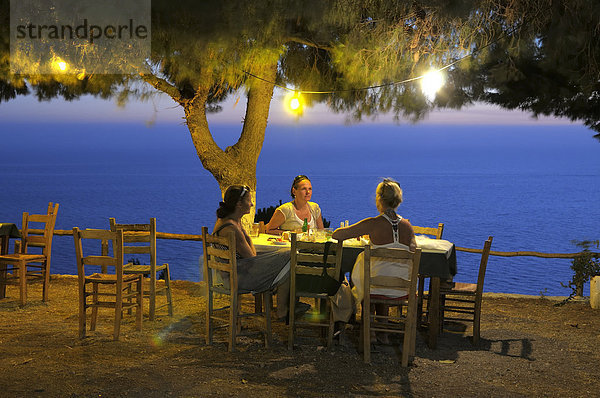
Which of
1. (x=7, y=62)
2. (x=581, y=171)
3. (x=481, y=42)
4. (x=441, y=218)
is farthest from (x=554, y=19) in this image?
(x=581, y=171)

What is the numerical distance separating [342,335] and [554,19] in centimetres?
373

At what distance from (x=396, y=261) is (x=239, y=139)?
376 cm

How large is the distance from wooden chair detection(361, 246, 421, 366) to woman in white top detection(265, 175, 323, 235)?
5.34ft

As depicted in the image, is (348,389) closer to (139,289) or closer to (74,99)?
(139,289)

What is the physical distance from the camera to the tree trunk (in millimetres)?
7601

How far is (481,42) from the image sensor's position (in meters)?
6.58

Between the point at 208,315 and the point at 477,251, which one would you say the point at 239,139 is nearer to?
the point at 477,251

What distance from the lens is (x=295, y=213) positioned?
6180 mm

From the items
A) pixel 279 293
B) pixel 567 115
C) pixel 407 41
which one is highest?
pixel 407 41

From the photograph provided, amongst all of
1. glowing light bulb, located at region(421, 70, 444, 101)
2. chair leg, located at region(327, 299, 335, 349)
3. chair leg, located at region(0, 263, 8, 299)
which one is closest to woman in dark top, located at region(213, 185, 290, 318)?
chair leg, located at region(327, 299, 335, 349)

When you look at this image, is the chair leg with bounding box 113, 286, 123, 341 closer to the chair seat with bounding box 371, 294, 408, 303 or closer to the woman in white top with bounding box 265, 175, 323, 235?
the woman in white top with bounding box 265, 175, 323, 235

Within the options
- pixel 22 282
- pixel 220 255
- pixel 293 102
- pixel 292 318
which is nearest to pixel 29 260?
pixel 22 282

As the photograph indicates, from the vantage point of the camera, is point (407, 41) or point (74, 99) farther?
point (74, 99)

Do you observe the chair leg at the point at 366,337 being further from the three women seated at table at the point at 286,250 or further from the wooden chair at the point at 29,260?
the wooden chair at the point at 29,260
